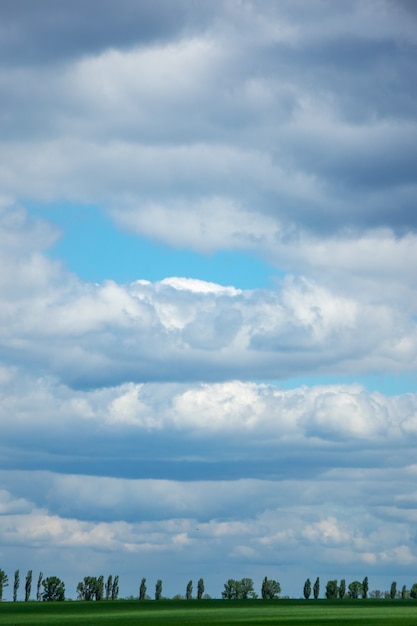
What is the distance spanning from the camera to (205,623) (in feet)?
533

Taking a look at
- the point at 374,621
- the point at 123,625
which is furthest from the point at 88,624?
the point at 374,621

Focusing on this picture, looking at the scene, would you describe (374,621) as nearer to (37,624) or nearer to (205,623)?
(205,623)

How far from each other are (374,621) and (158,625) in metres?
33.0

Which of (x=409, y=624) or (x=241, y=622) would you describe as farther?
(x=241, y=622)

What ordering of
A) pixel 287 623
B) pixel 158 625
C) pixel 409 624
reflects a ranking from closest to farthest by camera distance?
pixel 409 624
pixel 158 625
pixel 287 623

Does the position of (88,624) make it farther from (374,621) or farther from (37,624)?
(374,621)

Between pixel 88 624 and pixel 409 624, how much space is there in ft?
160

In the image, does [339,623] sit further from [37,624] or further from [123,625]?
[37,624]

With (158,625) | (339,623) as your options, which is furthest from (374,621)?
(158,625)

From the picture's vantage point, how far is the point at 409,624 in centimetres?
13788

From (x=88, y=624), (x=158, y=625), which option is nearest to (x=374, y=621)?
(x=158, y=625)

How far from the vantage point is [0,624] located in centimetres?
15700

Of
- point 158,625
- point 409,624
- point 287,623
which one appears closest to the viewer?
point 409,624

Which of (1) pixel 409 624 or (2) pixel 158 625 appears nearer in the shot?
(1) pixel 409 624
